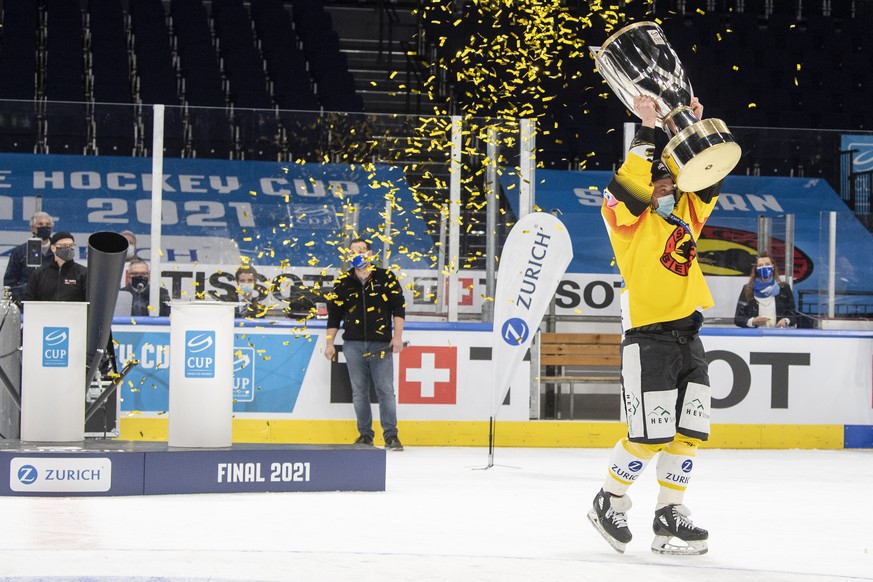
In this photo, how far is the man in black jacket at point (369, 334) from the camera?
10891 millimetres

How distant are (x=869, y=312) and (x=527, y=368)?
3.57 m

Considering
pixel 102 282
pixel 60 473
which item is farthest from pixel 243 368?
pixel 60 473

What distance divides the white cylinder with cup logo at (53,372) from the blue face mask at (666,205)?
4.15m

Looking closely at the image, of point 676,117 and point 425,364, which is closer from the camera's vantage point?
point 676,117

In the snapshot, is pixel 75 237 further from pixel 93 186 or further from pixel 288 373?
pixel 288 373

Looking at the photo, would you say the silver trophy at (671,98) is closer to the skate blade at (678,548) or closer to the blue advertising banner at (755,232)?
the skate blade at (678,548)

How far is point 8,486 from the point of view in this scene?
7.45m

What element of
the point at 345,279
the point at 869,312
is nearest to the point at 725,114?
the point at 869,312

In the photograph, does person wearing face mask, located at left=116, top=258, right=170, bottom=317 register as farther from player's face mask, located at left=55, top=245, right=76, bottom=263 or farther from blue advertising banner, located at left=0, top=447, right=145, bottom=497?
blue advertising banner, located at left=0, top=447, right=145, bottom=497

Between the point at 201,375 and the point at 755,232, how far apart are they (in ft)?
20.1

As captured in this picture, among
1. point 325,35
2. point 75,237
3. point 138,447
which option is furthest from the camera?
point 325,35

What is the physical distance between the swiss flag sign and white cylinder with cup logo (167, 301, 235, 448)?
3.62m

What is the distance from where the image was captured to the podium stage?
24.5ft

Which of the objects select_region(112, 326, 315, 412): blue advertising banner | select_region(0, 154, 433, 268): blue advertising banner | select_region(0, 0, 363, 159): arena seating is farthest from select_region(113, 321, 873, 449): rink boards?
select_region(0, 0, 363, 159): arena seating
